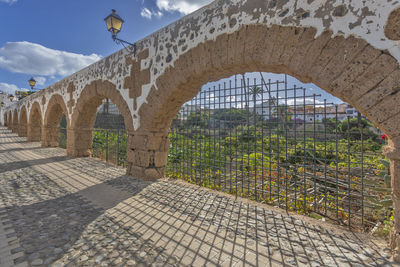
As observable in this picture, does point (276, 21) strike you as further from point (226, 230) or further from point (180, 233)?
point (180, 233)

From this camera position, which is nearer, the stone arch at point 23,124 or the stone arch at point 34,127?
the stone arch at point 34,127

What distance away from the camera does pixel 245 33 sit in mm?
2744

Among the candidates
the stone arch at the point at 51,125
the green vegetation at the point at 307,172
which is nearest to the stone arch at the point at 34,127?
the stone arch at the point at 51,125

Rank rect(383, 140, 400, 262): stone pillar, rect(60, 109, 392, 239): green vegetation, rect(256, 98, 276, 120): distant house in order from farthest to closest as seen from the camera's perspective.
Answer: rect(256, 98, 276, 120): distant house → rect(60, 109, 392, 239): green vegetation → rect(383, 140, 400, 262): stone pillar

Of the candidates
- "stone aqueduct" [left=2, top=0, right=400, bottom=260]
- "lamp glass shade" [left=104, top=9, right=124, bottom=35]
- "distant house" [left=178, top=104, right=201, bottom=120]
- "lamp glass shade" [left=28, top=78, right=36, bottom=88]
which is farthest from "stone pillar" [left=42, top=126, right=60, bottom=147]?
"distant house" [left=178, top=104, right=201, bottom=120]

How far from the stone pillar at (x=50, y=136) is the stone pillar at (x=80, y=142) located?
314 centimetres

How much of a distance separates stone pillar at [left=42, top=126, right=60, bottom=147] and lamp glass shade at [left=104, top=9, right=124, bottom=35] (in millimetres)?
7322

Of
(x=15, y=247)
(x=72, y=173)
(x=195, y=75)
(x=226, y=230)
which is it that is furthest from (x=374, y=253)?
(x=72, y=173)

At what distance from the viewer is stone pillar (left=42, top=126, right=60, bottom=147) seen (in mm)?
9484

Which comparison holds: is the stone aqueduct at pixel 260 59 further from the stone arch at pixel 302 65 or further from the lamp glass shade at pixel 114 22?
the lamp glass shade at pixel 114 22

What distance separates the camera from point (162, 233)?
89.0 inches

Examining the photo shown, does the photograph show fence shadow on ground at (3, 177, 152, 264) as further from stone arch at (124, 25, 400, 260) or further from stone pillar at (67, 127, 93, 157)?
stone pillar at (67, 127, 93, 157)

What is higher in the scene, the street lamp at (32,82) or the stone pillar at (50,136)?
the street lamp at (32,82)

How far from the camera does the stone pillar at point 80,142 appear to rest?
695cm
